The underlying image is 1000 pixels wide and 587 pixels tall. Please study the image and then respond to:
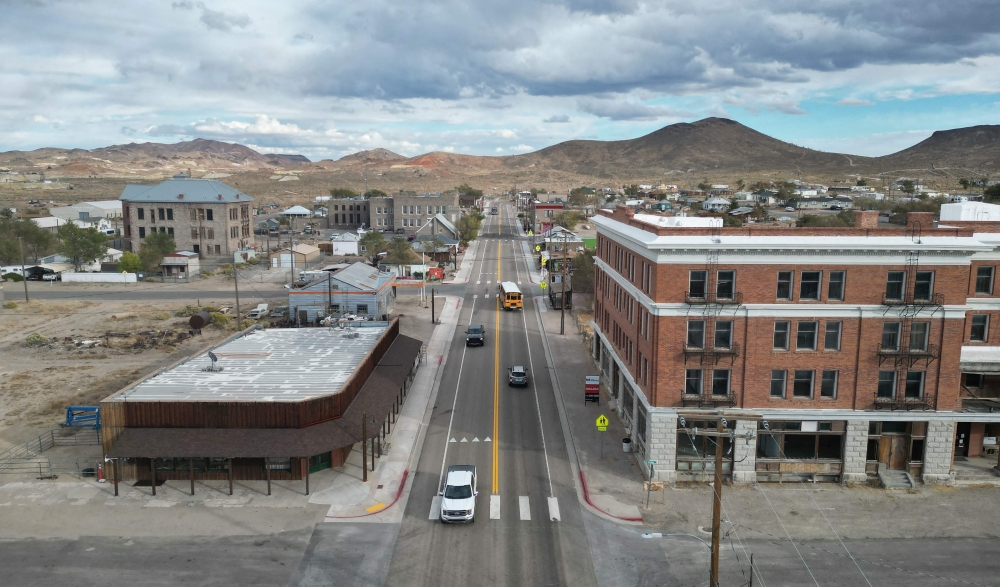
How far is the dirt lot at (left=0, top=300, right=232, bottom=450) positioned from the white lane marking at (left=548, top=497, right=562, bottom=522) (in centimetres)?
3033

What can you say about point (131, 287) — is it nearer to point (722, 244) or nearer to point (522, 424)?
point (522, 424)

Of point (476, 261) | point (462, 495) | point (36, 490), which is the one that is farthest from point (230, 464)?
point (476, 261)

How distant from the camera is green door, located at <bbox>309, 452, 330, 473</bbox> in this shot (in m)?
34.2

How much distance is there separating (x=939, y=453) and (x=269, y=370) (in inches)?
1407

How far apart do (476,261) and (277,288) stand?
38760 mm

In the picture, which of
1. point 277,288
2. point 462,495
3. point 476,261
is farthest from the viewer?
point 476,261

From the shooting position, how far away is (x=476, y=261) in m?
120

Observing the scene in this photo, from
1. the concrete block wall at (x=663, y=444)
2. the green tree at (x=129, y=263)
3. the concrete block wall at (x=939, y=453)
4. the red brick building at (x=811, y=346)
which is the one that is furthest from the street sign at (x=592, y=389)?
the green tree at (x=129, y=263)

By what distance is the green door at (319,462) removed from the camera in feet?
112

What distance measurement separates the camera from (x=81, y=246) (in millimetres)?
102500

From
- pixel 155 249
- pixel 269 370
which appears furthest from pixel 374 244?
pixel 269 370

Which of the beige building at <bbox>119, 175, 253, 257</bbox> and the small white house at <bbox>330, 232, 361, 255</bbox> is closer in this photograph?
the small white house at <bbox>330, 232, 361, 255</bbox>

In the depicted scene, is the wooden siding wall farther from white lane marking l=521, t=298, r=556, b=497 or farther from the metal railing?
the metal railing

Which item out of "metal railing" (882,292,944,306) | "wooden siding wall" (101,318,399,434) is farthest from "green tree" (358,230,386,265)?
"metal railing" (882,292,944,306)
